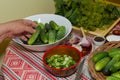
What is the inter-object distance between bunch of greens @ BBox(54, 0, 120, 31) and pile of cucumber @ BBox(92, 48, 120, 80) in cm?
32

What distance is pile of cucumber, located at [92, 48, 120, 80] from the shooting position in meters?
0.94

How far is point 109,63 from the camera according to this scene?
974mm

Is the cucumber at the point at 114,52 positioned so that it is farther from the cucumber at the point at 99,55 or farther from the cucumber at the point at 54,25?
the cucumber at the point at 54,25

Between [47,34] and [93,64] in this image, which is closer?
[93,64]

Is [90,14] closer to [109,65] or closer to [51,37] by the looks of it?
[51,37]

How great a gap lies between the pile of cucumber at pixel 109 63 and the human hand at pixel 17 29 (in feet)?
1.34

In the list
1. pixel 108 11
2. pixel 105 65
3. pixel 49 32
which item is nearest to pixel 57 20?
pixel 49 32

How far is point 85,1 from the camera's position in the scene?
1364 mm

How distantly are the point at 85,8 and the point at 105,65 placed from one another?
1.57 feet

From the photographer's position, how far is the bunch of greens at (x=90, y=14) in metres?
1.32

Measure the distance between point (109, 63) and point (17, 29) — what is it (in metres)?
0.51

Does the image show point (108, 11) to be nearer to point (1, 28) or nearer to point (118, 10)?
point (118, 10)

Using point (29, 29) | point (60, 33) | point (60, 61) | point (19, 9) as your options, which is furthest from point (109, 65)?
point (19, 9)

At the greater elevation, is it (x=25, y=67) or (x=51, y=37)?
(x=51, y=37)
